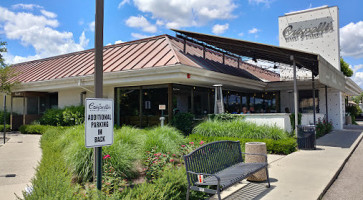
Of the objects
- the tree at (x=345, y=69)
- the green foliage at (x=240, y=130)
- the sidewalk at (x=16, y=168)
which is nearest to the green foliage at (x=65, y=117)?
the sidewalk at (x=16, y=168)

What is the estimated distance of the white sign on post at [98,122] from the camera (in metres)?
3.41

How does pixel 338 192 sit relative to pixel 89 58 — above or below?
below

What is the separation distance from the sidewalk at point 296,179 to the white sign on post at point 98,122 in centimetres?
244

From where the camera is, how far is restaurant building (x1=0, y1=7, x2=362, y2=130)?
12.6 m

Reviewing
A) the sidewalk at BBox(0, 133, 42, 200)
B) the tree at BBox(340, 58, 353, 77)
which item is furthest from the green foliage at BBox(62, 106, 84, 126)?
the tree at BBox(340, 58, 353, 77)

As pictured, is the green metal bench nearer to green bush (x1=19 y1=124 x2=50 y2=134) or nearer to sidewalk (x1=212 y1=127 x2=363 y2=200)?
sidewalk (x1=212 y1=127 x2=363 y2=200)

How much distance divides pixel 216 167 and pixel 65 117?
1233cm

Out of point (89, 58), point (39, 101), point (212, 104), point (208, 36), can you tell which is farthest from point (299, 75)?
point (39, 101)

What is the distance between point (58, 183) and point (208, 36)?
11.0 m

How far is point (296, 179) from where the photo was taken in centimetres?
598

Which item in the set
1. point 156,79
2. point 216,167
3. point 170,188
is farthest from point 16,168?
point 156,79

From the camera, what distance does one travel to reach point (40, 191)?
348 cm

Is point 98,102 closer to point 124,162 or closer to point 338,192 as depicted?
point 124,162

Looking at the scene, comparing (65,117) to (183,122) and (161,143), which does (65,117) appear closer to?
(183,122)
